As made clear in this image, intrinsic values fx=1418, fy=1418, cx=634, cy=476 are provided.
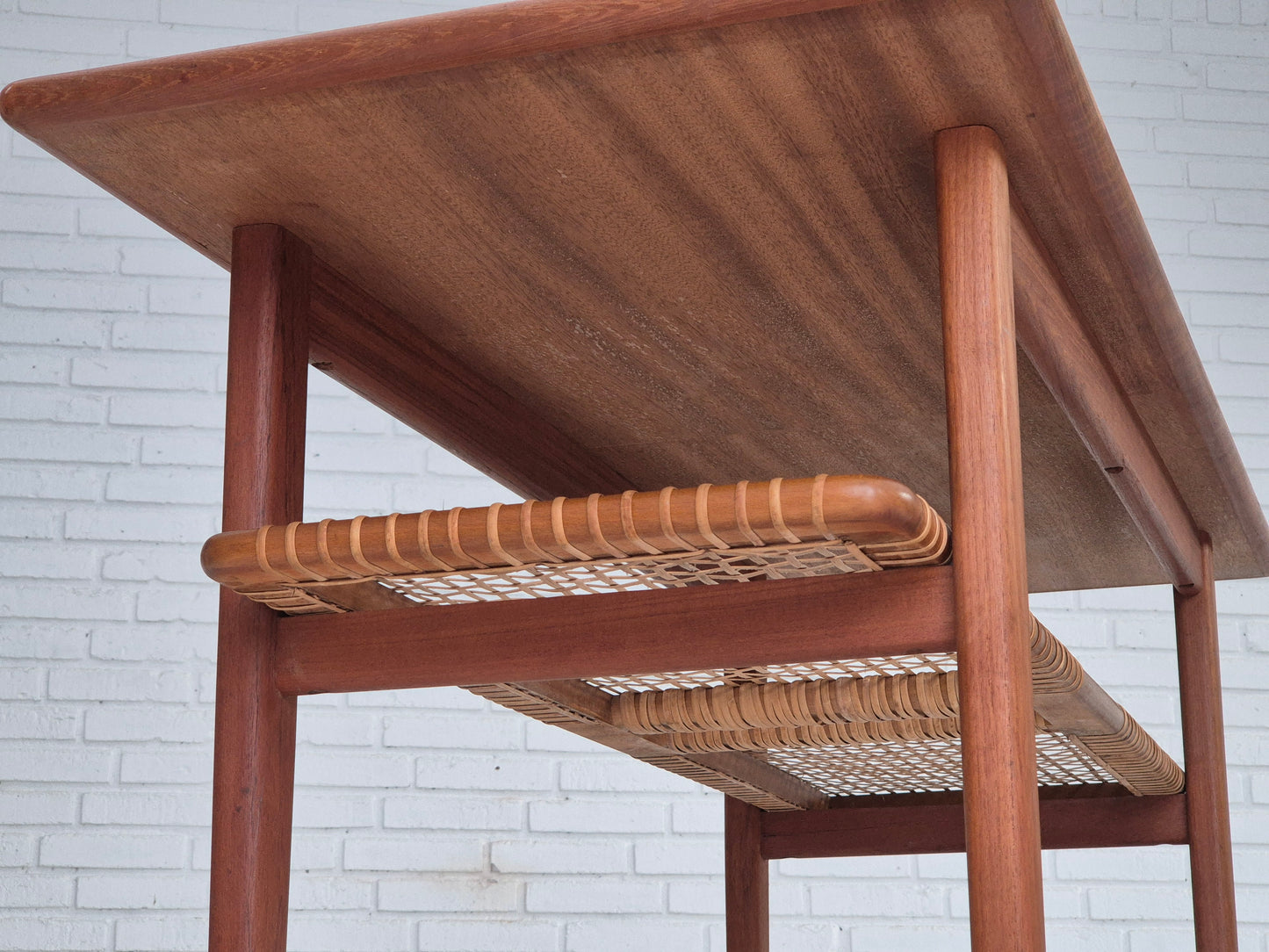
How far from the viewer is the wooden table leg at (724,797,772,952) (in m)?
1.54

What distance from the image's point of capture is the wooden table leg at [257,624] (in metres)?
0.76

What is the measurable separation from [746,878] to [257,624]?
35.1 inches

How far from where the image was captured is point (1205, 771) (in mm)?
1320

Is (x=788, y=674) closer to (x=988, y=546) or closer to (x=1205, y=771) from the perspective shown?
(x=988, y=546)

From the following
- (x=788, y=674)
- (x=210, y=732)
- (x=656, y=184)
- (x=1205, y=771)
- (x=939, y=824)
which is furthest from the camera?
(x=210, y=732)

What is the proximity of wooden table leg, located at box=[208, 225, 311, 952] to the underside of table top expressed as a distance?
47mm

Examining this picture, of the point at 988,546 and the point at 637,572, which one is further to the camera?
the point at 637,572

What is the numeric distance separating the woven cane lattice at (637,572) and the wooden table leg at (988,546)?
6 cm

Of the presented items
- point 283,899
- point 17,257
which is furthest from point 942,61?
point 17,257

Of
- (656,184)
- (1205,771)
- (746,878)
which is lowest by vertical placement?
(746,878)

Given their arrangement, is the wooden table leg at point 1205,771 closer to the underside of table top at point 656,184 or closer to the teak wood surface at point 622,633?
the underside of table top at point 656,184

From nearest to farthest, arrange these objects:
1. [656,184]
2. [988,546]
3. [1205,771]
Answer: [988,546] → [656,184] → [1205,771]

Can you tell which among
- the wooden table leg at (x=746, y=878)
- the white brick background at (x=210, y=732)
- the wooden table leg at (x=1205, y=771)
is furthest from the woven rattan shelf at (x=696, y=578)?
the white brick background at (x=210, y=732)

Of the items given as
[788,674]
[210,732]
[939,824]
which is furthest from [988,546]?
[210,732]
